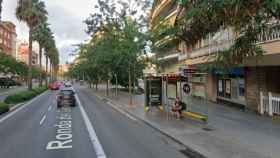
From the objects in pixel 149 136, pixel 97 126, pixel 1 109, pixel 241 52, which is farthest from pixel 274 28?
pixel 1 109

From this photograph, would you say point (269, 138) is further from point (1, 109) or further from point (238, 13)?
point (1, 109)

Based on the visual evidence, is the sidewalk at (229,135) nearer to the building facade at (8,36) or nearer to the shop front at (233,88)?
the shop front at (233,88)

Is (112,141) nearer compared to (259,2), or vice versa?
(259,2)

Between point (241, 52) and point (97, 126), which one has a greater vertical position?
point (241, 52)

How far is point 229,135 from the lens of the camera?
408 inches

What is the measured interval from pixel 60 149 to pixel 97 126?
14.6 ft

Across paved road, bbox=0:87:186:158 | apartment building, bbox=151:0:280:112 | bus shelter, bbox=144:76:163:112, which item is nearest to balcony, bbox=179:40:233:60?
apartment building, bbox=151:0:280:112

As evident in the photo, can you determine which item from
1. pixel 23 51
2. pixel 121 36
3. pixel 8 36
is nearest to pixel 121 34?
pixel 121 36

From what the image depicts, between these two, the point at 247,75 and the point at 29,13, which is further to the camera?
the point at 29,13

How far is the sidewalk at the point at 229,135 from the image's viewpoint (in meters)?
8.02

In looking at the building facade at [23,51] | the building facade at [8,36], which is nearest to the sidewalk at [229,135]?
the building facade at [8,36]

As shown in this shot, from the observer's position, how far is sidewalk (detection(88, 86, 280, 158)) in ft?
26.3

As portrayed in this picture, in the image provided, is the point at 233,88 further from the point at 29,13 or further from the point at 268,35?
the point at 29,13

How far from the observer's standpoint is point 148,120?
14547 mm
